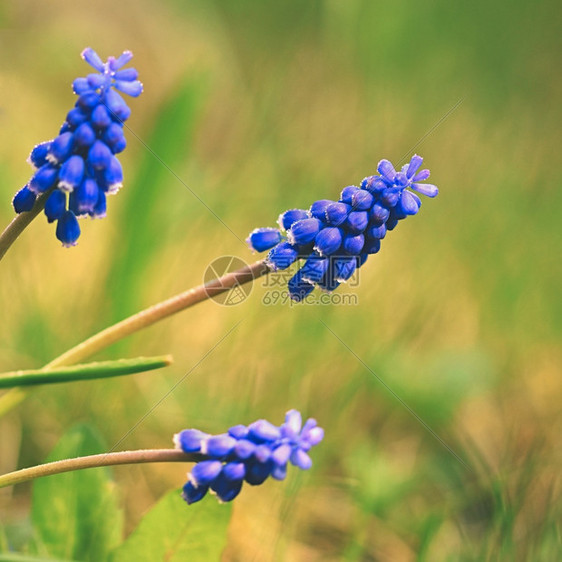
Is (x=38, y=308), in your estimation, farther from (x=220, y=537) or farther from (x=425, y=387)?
(x=425, y=387)

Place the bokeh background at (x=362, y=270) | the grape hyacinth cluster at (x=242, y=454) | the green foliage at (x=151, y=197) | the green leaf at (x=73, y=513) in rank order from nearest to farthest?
the grape hyacinth cluster at (x=242, y=454)
the green leaf at (x=73, y=513)
the bokeh background at (x=362, y=270)
the green foliage at (x=151, y=197)

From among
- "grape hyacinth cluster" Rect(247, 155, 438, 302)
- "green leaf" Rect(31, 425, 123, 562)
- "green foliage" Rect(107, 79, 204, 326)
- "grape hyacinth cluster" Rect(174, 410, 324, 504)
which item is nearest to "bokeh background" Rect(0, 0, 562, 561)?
"green foliage" Rect(107, 79, 204, 326)

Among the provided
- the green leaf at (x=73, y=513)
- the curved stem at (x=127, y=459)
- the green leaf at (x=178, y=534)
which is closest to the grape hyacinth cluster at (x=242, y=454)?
the curved stem at (x=127, y=459)
